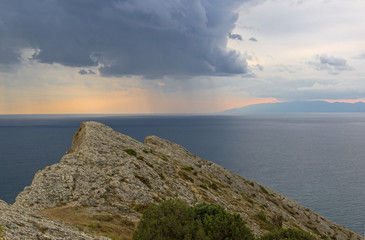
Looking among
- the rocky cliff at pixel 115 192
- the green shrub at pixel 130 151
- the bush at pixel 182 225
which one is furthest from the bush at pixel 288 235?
the green shrub at pixel 130 151

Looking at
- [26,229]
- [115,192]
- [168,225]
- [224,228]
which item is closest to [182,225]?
[168,225]

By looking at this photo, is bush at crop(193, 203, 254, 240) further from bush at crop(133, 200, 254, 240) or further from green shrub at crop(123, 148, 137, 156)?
green shrub at crop(123, 148, 137, 156)

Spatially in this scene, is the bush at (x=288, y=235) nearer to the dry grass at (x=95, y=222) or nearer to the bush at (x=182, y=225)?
the bush at (x=182, y=225)

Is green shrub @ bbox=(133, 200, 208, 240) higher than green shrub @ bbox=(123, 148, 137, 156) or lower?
lower

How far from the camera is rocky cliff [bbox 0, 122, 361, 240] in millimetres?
27391

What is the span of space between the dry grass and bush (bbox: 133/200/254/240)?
2859 mm

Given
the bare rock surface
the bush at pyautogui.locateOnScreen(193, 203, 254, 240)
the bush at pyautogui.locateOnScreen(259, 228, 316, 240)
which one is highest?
the bare rock surface

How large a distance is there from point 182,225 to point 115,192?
1450cm

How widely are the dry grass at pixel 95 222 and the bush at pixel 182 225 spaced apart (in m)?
2.86

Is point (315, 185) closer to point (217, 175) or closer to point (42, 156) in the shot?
point (217, 175)

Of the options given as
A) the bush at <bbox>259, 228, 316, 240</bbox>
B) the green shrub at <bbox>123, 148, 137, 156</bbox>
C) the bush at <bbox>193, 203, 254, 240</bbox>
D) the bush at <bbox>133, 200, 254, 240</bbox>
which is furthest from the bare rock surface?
the green shrub at <bbox>123, 148, 137, 156</bbox>

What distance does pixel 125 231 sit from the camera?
26.6 metres

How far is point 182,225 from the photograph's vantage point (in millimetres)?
24062

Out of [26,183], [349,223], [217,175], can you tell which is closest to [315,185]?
[349,223]
